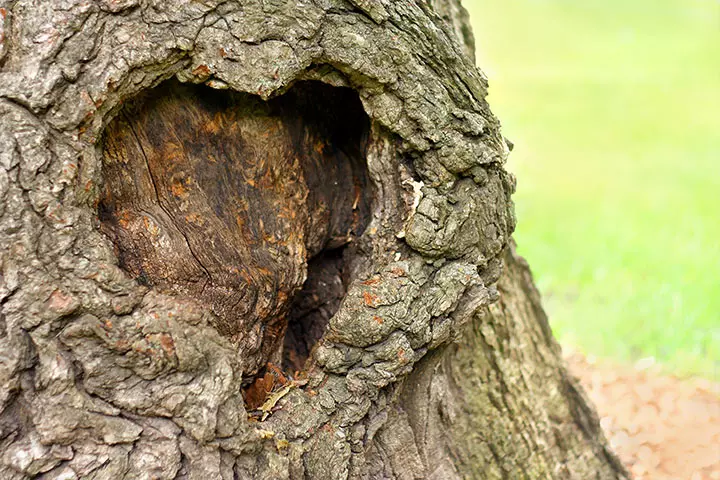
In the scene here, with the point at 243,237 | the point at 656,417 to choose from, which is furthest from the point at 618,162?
the point at 243,237

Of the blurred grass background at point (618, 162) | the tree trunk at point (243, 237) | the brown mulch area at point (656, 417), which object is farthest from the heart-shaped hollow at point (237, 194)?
the blurred grass background at point (618, 162)

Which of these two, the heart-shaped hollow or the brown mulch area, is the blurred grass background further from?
the heart-shaped hollow

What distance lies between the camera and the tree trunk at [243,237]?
1.28 m

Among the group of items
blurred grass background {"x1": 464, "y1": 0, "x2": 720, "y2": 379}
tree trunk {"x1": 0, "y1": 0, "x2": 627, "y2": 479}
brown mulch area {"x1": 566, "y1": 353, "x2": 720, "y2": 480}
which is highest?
blurred grass background {"x1": 464, "y1": 0, "x2": 720, "y2": 379}

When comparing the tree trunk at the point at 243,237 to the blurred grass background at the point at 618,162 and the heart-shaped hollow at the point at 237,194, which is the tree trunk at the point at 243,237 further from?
the blurred grass background at the point at 618,162

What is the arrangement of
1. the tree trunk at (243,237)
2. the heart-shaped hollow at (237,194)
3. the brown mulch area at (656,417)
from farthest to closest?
the brown mulch area at (656,417) < the heart-shaped hollow at (237,194) < the tree trunk at (243,237)

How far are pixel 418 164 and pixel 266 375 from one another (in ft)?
2.44

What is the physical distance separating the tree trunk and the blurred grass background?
120 inches

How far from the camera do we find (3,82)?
4.03 feet

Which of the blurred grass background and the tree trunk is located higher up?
the blurred grass background

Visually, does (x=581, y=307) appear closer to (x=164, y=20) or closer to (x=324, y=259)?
(x=324, y=259)

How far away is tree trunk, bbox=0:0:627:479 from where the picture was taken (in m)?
1.28

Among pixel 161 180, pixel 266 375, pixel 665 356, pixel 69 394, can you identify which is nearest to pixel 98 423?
pixel 69 394

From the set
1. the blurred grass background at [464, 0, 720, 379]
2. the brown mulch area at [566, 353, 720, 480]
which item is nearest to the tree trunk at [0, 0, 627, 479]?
the brown mulch area at [566, 353, 720, 480]
